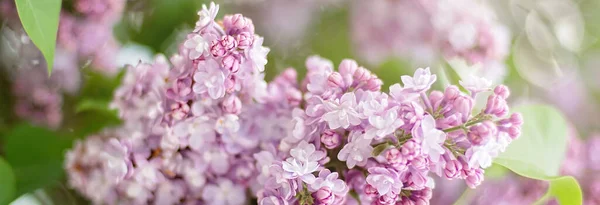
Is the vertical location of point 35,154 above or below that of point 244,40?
below

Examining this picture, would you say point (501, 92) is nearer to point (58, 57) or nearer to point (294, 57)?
point (294, 57)

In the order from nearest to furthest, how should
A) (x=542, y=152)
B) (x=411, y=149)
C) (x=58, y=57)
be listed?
(x=411, y=149), (x=542, y=152), (x=58, y=57)

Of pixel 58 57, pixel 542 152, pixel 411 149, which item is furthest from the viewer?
pixel 58 57

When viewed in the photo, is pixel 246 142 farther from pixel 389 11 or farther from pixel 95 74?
pixel 389 11

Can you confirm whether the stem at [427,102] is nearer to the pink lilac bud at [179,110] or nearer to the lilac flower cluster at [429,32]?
the pink lilac bud at [179,110]

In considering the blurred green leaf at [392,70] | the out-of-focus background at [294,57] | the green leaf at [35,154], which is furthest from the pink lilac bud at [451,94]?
the green leaf at [35,154]

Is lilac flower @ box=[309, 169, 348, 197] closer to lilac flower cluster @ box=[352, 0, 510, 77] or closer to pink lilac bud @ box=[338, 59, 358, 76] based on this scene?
pink lilac bud @ box=[338, 59, 358, 76]

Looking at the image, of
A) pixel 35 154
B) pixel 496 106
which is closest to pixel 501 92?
pixel 496 106

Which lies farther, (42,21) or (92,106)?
(92,106)
